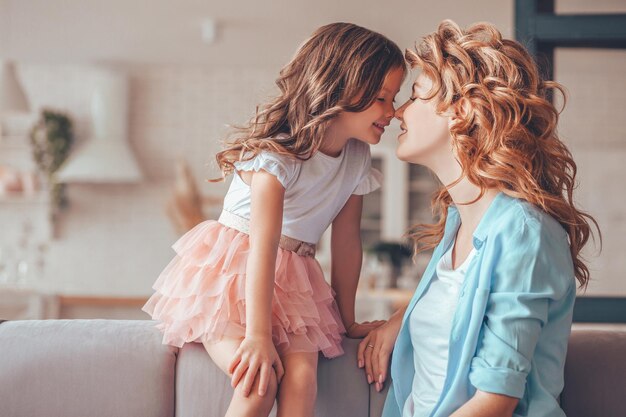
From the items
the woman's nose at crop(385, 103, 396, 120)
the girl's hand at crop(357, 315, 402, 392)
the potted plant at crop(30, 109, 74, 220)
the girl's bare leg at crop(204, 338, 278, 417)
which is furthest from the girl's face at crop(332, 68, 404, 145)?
the potted plant at crop(30, 109, 74, 220)

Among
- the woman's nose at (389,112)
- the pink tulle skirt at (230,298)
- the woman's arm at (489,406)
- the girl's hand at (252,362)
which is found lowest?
the woman's arm at (489,406)

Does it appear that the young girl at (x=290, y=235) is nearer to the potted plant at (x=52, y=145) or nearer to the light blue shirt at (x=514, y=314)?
the light blue shirt at (x=514, y=314)

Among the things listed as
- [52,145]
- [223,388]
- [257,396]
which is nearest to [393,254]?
[52,145]

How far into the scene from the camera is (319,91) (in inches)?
58.0

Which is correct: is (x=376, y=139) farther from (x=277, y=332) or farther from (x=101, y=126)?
(x=101, y=126)

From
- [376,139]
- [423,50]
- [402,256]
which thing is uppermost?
[423,50]

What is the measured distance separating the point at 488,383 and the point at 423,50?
0.65 metres

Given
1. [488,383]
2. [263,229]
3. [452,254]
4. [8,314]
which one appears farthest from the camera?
[8,314]

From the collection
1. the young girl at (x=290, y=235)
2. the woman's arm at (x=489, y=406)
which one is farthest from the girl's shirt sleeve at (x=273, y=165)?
the woman's arm at (x=489, y=406)

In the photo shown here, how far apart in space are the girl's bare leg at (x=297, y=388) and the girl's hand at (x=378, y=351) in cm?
13

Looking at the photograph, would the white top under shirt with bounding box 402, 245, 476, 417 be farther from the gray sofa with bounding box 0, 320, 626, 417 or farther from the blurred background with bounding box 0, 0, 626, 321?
the blurred background with bounding box 0, 0, 626, 321

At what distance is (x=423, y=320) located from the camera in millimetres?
1391

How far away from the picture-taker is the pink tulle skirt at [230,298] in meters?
1.39

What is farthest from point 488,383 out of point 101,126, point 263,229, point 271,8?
point 101,126
